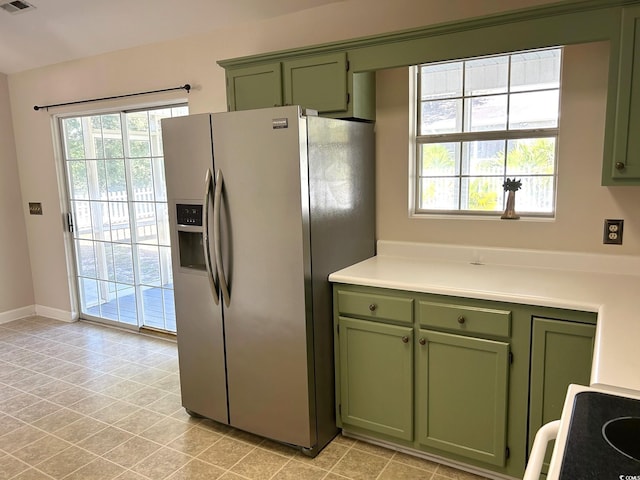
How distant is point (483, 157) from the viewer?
282 centimetres

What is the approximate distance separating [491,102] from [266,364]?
189 centimetres

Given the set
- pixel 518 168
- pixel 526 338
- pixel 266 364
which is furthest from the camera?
pixel 518 168

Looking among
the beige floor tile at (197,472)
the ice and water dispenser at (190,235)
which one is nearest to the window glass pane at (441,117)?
the ice and water dispenser at (190,235)

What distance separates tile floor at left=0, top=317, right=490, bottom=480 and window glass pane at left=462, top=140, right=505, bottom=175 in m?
1.61

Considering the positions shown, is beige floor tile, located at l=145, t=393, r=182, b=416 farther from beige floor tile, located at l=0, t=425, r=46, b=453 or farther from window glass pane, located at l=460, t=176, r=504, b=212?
window glass pane, located at l=460, t=176, r=504, b=212

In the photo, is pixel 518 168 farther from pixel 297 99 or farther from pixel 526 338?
pixel 297 99

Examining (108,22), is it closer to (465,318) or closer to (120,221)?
(120,221)

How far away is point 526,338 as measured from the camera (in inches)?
81.7

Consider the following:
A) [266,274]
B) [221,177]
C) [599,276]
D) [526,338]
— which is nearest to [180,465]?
[266,274]

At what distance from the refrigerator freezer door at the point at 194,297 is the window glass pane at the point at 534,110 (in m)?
1.65

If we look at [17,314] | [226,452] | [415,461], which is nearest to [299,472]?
[226,452]

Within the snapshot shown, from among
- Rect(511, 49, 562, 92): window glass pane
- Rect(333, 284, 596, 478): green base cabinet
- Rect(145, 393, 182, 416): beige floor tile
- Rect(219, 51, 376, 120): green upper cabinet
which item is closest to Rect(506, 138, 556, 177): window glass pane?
Rect(511, 49, 562, 92): window glass pane

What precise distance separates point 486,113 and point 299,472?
7.09 feet

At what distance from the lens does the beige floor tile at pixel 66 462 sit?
2443 mm
